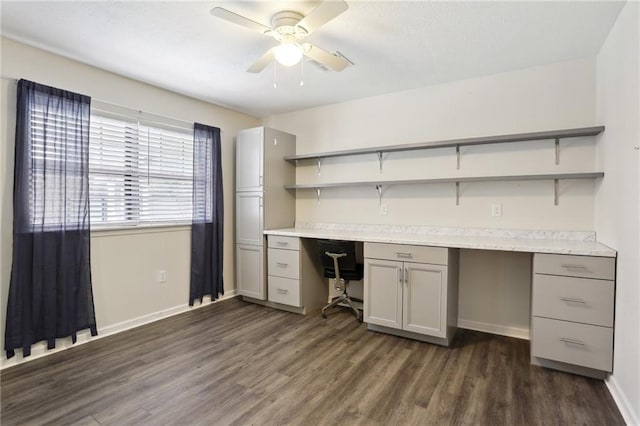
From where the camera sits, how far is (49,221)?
2459 millimetres

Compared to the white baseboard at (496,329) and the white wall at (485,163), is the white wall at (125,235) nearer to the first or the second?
the white wall at (485,163)

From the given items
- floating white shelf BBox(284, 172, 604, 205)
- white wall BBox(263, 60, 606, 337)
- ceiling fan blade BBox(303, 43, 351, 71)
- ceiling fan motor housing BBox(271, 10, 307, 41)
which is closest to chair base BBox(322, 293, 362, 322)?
white wall BBox(263, 60, 606, 337)

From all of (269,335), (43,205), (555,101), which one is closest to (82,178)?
(43,205)

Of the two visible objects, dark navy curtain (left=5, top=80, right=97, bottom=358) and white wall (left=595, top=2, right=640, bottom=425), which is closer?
white wall (left=595, top=2, right=640, bottom=425)

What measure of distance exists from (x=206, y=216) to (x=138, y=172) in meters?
0.84

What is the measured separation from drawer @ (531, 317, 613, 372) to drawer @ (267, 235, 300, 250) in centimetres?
216

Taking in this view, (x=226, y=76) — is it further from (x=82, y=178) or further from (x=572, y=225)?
(x=572, y=225)

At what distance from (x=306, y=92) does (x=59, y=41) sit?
2071 mm

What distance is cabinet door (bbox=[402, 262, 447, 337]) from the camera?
261 centimetres

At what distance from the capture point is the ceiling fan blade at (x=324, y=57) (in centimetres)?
212

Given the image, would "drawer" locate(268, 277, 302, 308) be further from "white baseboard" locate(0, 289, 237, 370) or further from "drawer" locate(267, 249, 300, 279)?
"white baseboard" locate(0, 289, 237, 370)

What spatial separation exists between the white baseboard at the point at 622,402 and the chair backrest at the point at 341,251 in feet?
6.48

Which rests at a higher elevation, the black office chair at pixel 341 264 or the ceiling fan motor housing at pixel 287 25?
the ceiling fan motor housing at pixel 287 25

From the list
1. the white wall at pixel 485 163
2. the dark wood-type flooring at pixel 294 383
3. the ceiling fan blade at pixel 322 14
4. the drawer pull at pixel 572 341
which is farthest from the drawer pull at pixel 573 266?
the ceiling fan blade at pixel 322 14
